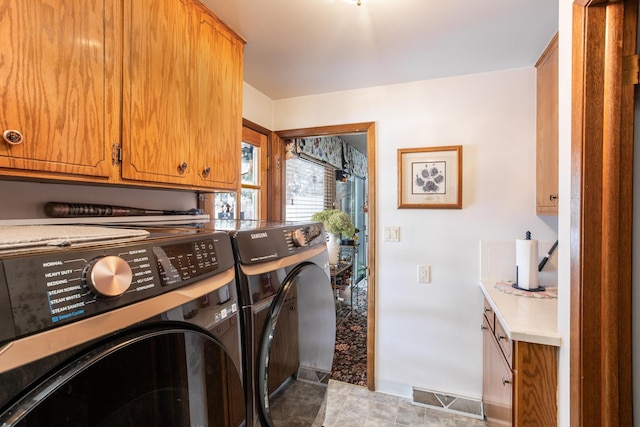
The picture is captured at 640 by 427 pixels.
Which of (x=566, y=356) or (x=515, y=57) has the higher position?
(x=515, y=57)

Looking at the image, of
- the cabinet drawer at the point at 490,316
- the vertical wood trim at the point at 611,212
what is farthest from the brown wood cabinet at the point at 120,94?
the cabinet drawer at the point at 490,316

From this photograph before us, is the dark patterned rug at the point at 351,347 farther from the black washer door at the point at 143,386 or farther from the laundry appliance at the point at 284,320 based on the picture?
the black washer door at the point at 143,386

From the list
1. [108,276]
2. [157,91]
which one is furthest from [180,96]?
[108,276]

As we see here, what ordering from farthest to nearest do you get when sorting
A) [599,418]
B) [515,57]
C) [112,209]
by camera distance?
[515,57], [112,209], [599,418]

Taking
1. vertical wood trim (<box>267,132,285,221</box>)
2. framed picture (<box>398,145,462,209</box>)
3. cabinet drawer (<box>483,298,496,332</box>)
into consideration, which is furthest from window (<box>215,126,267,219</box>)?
cabinet drawer (<box>483,298,496,332</box>)

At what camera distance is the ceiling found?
140 cm

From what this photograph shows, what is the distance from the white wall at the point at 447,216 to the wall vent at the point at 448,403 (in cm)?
4

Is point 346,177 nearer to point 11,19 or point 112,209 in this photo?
point 112,209

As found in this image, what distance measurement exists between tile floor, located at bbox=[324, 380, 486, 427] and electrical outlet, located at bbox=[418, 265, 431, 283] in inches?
33.6

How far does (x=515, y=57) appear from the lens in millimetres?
1865

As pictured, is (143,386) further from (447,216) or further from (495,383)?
(447,216)

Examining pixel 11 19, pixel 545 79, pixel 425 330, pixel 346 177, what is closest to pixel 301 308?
pixel 11 19

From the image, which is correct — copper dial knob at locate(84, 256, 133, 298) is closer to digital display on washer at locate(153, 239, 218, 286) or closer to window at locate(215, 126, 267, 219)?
digital display on washer at locate(153, 239, 218, 286)

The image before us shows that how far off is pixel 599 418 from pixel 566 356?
0.70 feet
